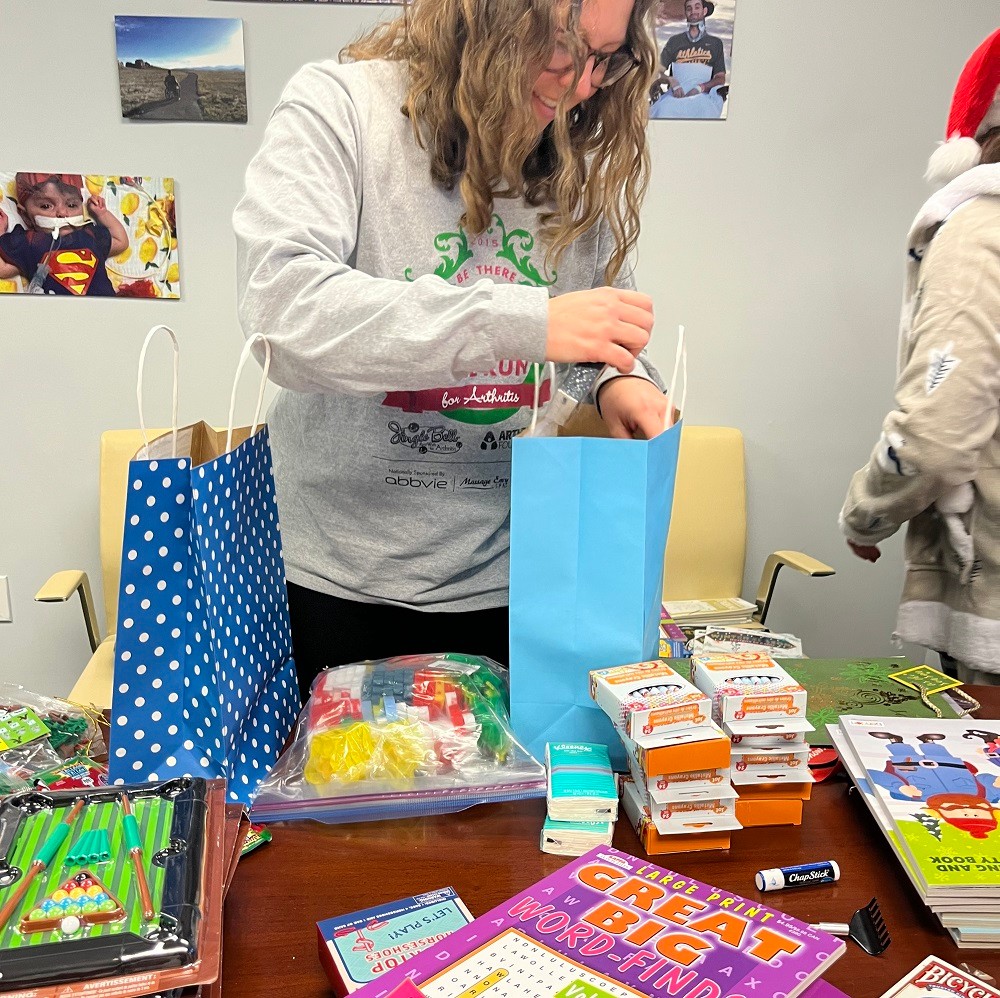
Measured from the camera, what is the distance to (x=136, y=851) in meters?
0.57

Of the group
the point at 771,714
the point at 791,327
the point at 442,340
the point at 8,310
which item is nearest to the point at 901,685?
the point at 771,714

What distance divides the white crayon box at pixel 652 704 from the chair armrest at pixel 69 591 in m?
1.59

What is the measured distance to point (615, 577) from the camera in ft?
2.67

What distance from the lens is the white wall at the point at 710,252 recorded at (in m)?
2.17

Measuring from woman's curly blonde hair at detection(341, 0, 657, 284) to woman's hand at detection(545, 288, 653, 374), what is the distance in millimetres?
259

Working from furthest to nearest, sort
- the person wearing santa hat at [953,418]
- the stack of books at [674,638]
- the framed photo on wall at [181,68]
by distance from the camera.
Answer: the framed photo on wall at [181,68] → the stack of books at [674,638] → the person wearing santa hat at [953,418]

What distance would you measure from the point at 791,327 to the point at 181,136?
67.1 inches

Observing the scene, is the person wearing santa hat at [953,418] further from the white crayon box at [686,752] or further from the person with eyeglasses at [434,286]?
the white crayon box at [686,752]

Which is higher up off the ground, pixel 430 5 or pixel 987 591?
pixel 430 5

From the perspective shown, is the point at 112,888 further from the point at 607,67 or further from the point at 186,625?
the point at 607,67

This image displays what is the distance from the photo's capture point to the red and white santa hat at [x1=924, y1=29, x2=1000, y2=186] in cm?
132

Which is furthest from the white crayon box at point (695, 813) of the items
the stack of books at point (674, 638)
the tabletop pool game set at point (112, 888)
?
the stack of books at point (674, 638)

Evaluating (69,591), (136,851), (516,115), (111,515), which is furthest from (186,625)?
(111,515)

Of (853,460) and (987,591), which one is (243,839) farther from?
(853,460)
